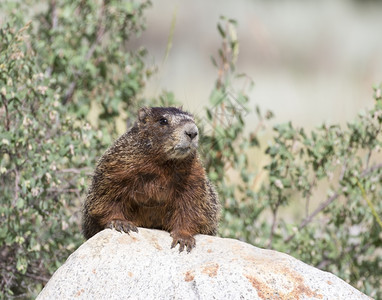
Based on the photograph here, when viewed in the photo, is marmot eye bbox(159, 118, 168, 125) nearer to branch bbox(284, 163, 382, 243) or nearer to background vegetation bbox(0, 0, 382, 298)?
background vegetation bbox(0, 0, 382, 298)

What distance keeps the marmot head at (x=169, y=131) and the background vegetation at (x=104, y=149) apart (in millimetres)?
887

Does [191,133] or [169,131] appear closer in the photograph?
[191,133]

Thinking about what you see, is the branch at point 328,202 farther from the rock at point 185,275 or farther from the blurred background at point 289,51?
the rock at point 185,275

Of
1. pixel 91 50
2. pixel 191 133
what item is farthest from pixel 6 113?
pixel 91 50

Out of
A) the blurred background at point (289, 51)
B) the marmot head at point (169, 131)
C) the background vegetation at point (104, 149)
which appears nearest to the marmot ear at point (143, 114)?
the marmot head at point (169, 131)

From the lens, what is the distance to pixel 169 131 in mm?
5086

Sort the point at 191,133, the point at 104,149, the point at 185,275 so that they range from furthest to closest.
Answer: the point at 104,149 < the point at 191,133 < the point at 185,275

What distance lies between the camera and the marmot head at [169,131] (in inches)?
193

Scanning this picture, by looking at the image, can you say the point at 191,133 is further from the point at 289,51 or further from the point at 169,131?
the point at 289,51

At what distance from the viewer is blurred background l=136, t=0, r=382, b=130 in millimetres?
10742

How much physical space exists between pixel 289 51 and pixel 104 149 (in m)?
10.2

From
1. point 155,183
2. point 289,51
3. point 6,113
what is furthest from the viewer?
point 289,51

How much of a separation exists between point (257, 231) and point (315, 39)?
1087cm

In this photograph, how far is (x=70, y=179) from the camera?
Result: 6562 mm
